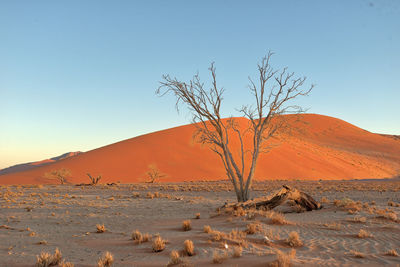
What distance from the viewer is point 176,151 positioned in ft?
162

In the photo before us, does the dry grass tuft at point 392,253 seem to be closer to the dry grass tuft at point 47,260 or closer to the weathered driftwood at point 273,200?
the weathered driftwood at point 273,200

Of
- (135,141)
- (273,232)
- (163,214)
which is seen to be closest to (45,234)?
(163,214)

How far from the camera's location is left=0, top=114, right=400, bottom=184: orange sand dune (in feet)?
139

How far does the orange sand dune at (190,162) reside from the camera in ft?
139

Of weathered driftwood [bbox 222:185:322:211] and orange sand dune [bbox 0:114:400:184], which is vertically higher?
orange sand dune [bbox 0:114:400:184]

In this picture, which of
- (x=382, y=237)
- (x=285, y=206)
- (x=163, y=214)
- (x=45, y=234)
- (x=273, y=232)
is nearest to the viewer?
(x=382, y=237)

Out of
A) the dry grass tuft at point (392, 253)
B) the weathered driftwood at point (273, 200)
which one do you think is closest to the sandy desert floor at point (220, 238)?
the dry grass tuft at point (392, 253)

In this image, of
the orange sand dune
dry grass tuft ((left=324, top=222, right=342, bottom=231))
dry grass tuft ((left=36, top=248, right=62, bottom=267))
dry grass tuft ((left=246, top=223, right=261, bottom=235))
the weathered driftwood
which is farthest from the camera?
the orange sand dune

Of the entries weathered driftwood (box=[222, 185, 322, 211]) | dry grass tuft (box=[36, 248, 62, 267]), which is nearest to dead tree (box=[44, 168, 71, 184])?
weathered driftwood (box=[222, 185, 322, 211])

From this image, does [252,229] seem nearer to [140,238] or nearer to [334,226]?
[334,226]

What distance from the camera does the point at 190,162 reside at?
151 feet

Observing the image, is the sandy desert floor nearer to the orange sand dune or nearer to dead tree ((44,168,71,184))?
the orange sand dune

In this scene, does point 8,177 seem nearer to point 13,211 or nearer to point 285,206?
point 13,211

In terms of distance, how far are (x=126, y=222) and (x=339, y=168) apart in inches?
1830
